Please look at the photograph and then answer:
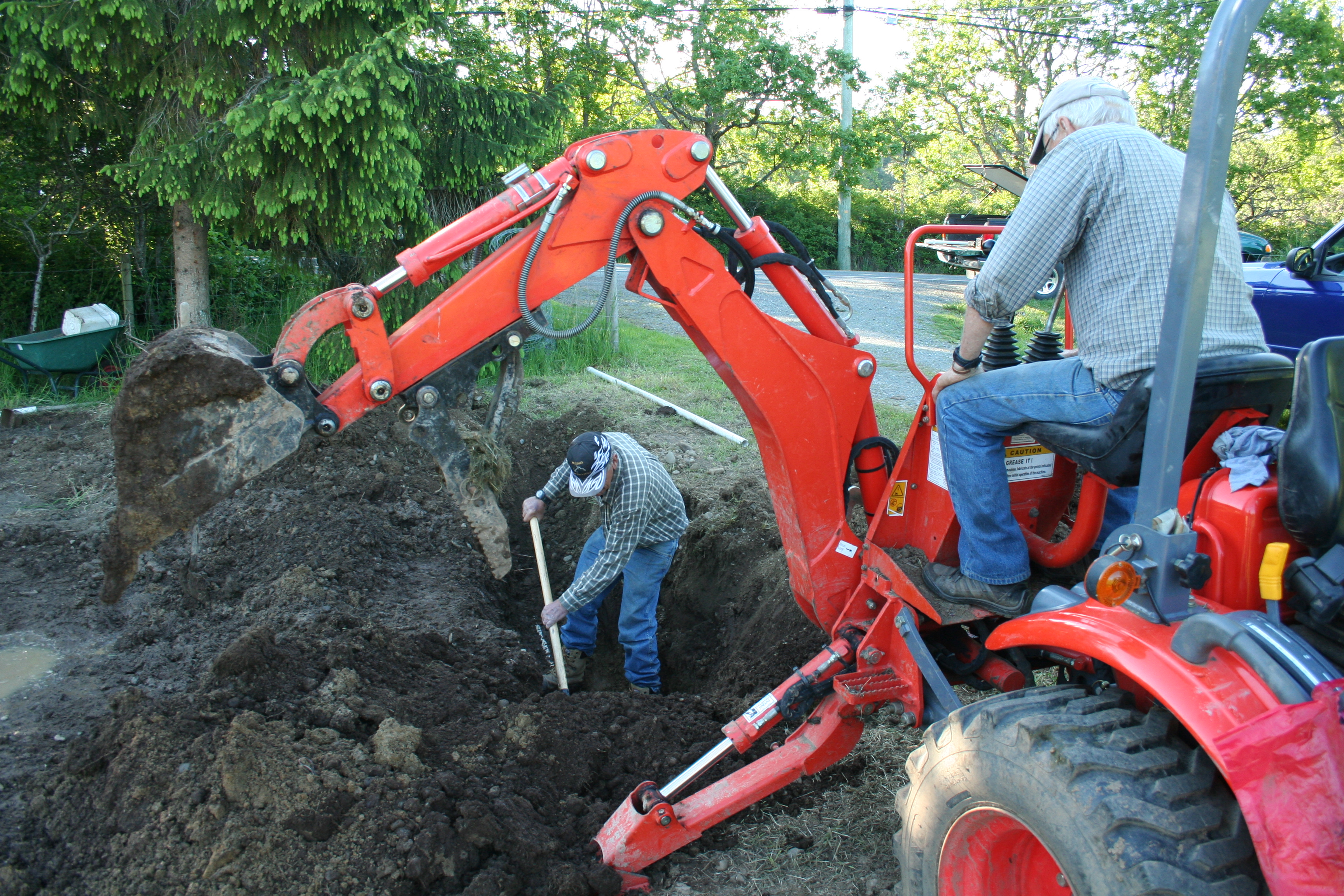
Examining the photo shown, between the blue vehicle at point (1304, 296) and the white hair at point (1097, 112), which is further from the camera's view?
the blue vehicle at point (1304, 296)

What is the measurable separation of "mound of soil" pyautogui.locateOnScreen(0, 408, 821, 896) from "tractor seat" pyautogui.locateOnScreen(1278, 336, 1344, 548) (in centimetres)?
247

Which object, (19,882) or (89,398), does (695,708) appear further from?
(89,398)

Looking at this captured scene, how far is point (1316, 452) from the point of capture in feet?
6.19

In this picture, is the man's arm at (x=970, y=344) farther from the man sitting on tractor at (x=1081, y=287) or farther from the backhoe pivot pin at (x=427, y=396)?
the backhoe pivot pin at (x=427, y=396)

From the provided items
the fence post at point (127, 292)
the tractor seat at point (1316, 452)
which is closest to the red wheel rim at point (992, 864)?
the tractor seat at point (1316, 452)

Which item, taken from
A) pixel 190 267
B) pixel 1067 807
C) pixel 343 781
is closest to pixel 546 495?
pixel 343 781

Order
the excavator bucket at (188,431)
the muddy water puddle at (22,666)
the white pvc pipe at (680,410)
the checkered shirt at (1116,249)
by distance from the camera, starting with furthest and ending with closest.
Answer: the white pvc pipe at (680,410), the muddy water puddle at (22,666), the excavator bucket at (188,431), the checkered shirt at (1116,249)

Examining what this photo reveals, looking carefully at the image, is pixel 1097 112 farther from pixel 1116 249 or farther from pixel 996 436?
pixel 996 436

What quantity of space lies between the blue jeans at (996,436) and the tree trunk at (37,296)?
11.1 metres

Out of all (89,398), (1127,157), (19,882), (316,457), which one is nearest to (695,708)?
(19,882)

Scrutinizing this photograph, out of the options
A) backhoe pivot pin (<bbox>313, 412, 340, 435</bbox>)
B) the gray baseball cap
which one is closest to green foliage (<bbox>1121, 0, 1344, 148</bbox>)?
the gray baseball cap

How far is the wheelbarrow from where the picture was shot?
9.14m

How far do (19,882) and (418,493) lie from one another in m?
4.09

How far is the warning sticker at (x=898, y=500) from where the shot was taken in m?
3.40
